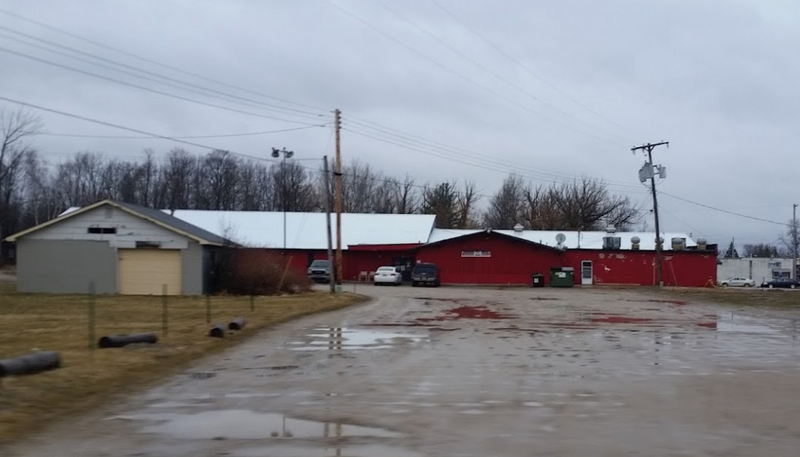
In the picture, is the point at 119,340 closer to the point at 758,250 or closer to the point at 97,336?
the point at 97,336

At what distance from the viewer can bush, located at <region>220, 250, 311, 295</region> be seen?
3797 cm

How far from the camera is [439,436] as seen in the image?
8031 millimetres

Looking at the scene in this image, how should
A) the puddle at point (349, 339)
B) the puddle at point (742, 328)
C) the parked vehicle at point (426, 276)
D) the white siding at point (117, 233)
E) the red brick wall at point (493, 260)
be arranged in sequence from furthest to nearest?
the red brick wall at point (493, 260)
the parked vehicle at point (426, 276)
the white siding at point (117, 233)
the puddle at point (742, 328)
the puddle at point (349, 339)

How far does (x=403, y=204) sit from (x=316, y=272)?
45.6m

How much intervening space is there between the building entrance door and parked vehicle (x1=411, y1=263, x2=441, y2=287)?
46.4ft

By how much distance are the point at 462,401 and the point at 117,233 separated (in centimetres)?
3170

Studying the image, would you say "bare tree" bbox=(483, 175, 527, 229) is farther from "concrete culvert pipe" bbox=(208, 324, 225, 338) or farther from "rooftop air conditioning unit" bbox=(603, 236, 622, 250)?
"concrete culvert pipe" bbox=(208, 324, 225, 338)

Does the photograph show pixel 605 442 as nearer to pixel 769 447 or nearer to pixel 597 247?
pixel 769 447

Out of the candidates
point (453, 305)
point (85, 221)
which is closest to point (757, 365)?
point (453, 305)

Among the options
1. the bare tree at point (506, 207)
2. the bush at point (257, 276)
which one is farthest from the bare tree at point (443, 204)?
the bush at point (257, 276)

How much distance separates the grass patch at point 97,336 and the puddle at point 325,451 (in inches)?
105

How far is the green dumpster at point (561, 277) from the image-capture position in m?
57.9

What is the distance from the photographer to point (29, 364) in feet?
36.4

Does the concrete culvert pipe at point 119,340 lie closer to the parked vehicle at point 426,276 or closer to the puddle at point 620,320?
the puddle at point 620,320
